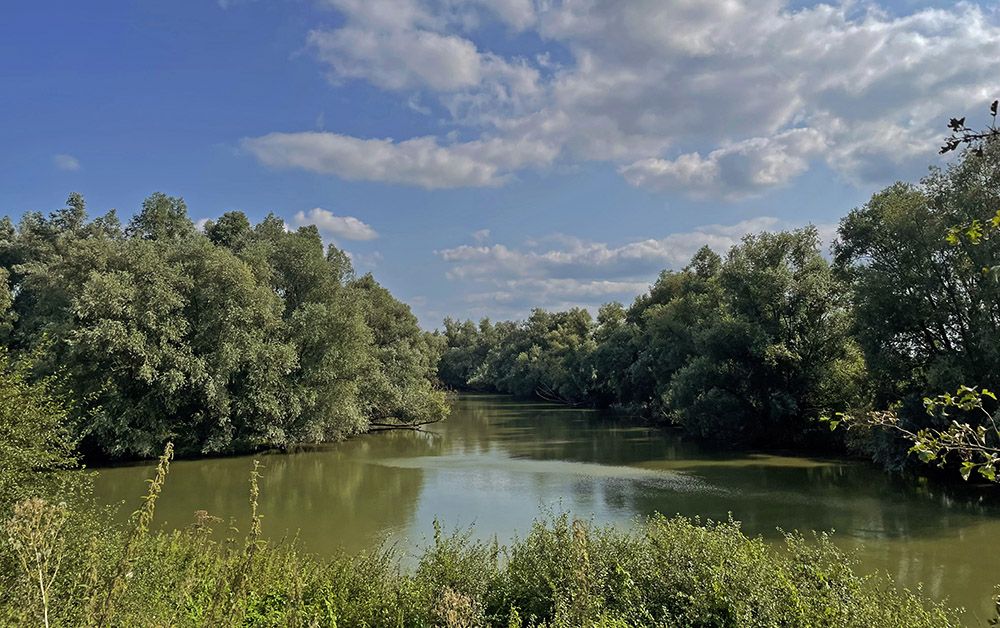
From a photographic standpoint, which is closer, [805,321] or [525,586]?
[525,586]

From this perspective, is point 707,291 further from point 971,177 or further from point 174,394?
point 174,394

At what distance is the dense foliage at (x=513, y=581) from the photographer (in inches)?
227

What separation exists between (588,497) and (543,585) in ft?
45.6

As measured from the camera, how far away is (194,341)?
96.0 feet

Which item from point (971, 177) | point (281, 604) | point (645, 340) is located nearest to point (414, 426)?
point (645, 340)

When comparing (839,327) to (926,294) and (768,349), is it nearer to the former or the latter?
(768,349)

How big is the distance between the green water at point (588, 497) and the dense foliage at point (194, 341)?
1.85 metres

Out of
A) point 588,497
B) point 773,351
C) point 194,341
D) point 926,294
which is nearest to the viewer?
point 588,497

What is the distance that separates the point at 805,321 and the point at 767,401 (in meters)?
4.75

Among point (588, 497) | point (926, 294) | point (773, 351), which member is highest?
point (926, 294)

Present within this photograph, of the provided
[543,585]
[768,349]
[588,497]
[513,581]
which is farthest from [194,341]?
[768,349]

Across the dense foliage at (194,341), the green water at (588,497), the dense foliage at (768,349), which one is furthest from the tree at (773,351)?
the dense foliage at (194,341)

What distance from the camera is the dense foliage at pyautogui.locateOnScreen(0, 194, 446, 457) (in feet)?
86.6

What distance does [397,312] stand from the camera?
47.9m
